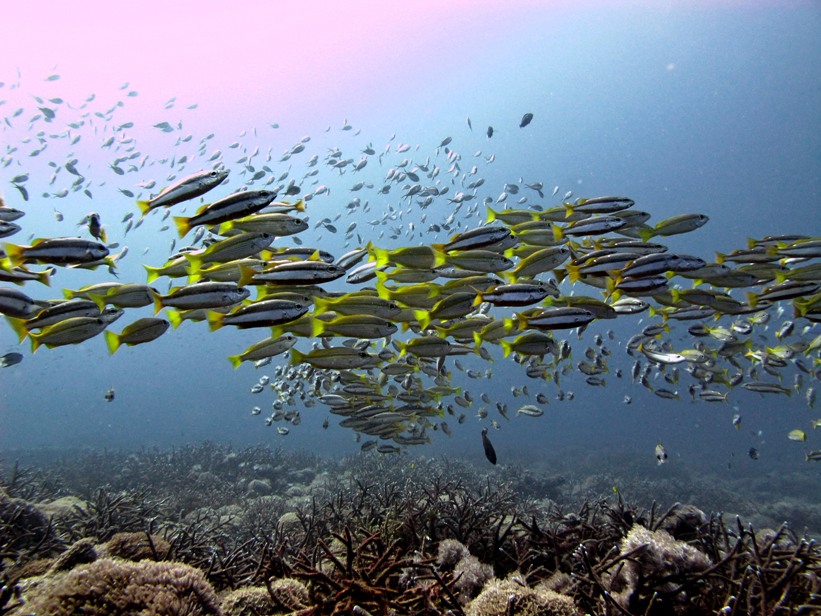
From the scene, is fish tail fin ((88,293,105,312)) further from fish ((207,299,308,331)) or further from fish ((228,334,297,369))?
fish ((207,299,308,331))

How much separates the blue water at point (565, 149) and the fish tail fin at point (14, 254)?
47.9m

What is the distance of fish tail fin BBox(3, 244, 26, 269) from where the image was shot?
371 centimetres

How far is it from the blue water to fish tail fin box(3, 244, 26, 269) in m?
47.9

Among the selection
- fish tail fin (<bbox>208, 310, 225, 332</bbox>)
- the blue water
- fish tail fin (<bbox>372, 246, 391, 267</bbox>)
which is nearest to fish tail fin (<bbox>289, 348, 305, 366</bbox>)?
fish tail fin (<bbox>208, 310, 225, 332</bbox>)

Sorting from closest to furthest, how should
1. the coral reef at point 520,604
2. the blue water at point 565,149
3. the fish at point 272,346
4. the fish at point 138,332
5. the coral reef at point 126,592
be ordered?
the coral reef at point 126,592
the coral reef at point 520,604
the fish at point 138,332
the fish at point 272,346
the blue water at point 565,149

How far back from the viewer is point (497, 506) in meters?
6.63

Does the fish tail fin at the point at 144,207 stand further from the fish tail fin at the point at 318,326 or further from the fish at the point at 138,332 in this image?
the fish tail fin at the point at 318,326

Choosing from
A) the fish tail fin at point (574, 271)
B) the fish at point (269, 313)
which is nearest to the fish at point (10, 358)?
the fish at point (269, 313)

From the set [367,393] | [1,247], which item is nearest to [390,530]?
[367,393]

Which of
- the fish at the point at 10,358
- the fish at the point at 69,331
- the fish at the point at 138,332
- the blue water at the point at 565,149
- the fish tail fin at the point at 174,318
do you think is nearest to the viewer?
the fish at the point at 69,331

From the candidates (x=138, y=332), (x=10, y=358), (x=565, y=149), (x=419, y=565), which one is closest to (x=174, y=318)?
(x=138, y=332)

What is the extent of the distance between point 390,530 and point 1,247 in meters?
5.21

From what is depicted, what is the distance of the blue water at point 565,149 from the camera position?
64.9m

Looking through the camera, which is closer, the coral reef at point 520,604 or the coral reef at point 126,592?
the coral reef at point 126,592
